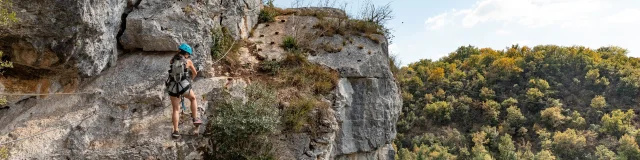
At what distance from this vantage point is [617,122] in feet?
146

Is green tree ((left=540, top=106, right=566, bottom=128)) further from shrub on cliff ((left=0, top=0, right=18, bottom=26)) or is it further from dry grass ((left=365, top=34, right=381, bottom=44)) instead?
shrub on cliff ((left=0, top=0, right=18, bottom=26))

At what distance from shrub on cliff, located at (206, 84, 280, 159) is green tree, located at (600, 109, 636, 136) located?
51049 millimetres

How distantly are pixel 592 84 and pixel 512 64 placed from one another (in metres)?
10.5

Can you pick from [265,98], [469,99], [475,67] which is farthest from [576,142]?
[265,98]

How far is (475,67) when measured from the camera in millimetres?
64750

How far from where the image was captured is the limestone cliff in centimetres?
556

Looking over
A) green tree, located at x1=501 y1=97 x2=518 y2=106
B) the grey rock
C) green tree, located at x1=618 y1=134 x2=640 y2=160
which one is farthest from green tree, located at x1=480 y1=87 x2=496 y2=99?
the grey rock

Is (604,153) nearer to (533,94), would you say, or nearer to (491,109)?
(533,94)

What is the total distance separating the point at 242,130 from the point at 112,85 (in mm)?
2347

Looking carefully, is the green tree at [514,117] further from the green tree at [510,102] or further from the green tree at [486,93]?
the green tree at [486,93]

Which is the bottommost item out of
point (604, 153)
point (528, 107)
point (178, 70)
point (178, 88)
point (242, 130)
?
point (604, 153)

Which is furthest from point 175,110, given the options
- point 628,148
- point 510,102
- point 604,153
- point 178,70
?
point 510,102

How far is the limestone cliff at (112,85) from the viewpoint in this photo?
556 cm

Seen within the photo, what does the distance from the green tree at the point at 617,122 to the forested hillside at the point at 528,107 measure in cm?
9
